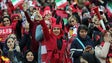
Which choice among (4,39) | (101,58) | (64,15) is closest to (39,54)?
(4,39)

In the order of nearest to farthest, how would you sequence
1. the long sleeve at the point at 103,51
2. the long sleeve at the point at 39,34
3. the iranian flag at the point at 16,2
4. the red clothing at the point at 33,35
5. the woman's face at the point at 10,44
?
the long sleeve at the point at 103,51
the long sleeve at the point at 39,34
the woman's face at the point at 10,44
the red clothing at the point at 33,35
the iranian flag at the point at 16,2

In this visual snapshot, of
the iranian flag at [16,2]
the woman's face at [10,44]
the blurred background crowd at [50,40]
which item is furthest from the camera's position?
the iranian flag at [16,2]

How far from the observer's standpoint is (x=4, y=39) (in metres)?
12.6

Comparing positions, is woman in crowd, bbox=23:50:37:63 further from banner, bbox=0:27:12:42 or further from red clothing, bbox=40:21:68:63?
banner, bbox=0:27:12:42

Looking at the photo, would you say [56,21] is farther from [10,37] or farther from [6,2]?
[6,2]

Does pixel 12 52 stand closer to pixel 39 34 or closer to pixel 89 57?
pixel 39 34

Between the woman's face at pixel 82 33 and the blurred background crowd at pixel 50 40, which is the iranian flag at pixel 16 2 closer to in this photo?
the blurred background crowd at pixel 50 40

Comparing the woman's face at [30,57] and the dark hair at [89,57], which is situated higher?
the dark hair at [89,57]

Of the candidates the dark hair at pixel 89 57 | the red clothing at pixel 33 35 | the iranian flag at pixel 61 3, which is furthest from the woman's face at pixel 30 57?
the iranian flag at pixel 61 3

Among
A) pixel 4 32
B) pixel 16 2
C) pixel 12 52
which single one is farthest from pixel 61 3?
pixel 12 52

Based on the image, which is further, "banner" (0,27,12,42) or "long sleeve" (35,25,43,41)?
"banner" (0,27,12,42)

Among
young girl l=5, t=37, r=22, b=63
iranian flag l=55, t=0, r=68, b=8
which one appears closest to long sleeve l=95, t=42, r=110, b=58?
young girl l=5, t=37, r=22, b=63

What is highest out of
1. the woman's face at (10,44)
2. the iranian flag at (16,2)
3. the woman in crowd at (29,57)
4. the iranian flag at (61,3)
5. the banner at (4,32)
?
the iranian flag at (16,2)

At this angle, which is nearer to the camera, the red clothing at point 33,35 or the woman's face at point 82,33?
the woman's face at point 82,33
